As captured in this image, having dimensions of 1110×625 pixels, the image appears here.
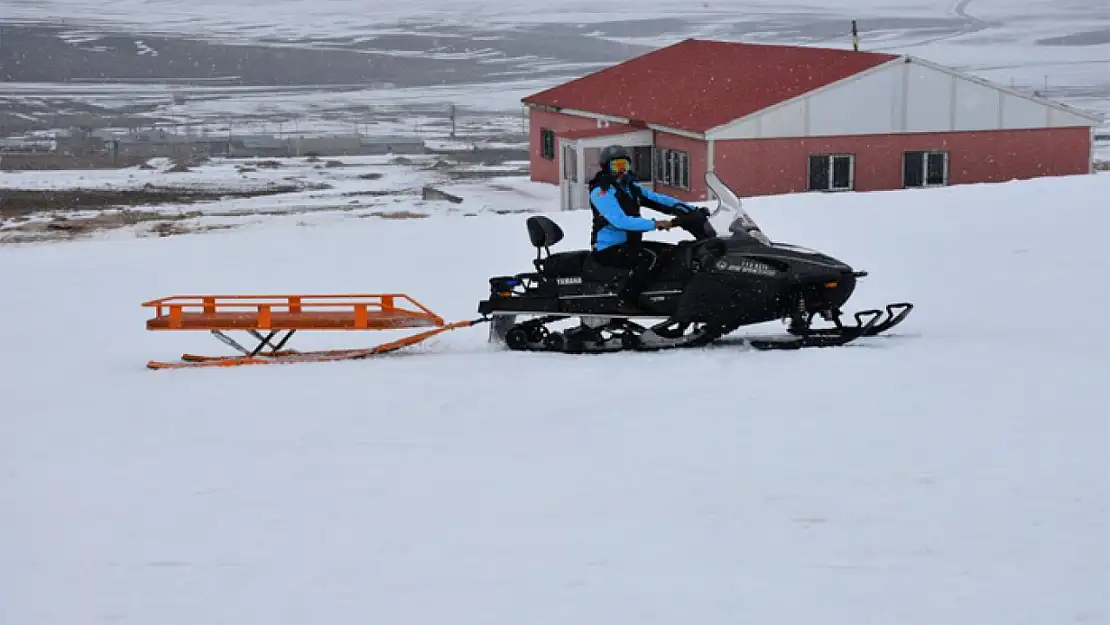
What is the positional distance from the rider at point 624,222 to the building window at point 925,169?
19996 millimetres

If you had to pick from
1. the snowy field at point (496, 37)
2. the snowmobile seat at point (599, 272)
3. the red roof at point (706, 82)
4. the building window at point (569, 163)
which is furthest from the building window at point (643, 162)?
the snowy field at point (496, 37)

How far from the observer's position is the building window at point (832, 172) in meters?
29.0

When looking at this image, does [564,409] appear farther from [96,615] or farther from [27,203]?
[27,203]

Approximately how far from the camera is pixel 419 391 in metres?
9.12

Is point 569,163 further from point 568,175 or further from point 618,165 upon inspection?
point 618,165

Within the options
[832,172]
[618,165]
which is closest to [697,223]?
[618,165]

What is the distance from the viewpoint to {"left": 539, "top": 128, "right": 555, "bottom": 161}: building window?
3562 cm

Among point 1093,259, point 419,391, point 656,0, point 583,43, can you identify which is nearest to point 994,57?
point 583,43

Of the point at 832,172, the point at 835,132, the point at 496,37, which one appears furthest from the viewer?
the point at 496,37

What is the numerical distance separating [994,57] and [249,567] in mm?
80713

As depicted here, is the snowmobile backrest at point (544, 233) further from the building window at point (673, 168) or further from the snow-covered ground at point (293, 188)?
the building window at point (673, 168)

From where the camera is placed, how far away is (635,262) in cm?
1045

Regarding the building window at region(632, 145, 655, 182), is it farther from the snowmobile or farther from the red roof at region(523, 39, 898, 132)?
the snowmobile

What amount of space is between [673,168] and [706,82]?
3.40m
